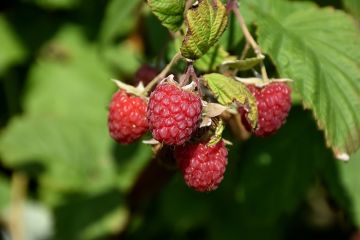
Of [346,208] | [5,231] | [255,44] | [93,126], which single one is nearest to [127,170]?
[93,126]

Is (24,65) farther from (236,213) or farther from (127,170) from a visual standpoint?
(236,213)

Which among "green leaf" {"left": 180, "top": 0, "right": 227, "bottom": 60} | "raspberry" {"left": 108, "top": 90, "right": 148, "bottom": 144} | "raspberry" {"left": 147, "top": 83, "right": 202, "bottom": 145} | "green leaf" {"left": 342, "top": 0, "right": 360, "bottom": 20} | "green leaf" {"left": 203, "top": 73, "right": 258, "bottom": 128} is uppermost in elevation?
"green leaf" {"left": 180, "top": 0, "right": 227, "bottom": 60}

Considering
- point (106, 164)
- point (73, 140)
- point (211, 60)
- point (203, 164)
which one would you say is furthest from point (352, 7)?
point (73, 140)

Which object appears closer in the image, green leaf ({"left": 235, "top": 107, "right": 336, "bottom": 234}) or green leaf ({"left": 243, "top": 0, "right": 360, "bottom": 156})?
green leaf ({"left": 243, "top": 0, "right": 360, "bottom": 156})

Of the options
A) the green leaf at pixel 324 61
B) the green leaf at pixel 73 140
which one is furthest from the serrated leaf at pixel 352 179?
the green leaf at pixel 73 140

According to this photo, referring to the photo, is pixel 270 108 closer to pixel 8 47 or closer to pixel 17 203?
pixel 17 203

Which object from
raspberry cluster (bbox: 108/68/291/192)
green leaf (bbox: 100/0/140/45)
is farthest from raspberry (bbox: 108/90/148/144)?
green leaf (bbox: 100/0/140/45)

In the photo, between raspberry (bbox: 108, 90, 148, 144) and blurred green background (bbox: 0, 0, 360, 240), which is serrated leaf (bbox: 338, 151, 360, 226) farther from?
raspberry (bbox: 108, 90, 148, 144)
